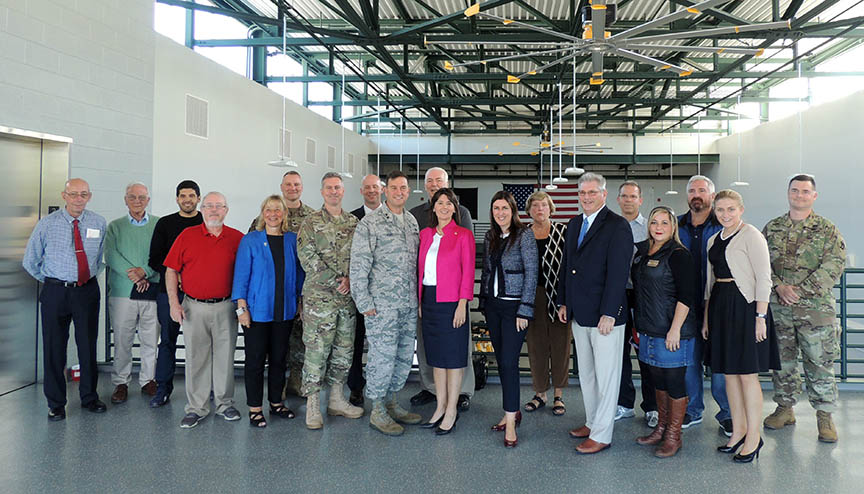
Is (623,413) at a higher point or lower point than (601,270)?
lower

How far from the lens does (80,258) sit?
369 centimetres

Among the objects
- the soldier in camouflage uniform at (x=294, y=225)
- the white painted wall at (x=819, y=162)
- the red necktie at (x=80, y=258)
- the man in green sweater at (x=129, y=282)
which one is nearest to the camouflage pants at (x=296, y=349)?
the soldier in camouflage uniform at (x=294, y=225)

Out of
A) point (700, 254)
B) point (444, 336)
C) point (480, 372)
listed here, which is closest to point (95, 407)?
point (444, 336)

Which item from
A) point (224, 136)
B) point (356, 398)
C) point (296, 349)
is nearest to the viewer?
point (356, 398)

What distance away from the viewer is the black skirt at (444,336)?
3.31m

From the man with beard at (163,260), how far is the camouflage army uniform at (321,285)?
104 centimetres

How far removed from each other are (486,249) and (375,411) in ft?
4.18

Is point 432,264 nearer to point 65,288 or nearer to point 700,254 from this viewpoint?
point 700,254

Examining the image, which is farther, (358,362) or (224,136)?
(224,136)

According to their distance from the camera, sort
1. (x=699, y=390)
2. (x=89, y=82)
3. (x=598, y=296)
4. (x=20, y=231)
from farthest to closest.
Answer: (x=89, y=82), (x=20, y=231), (x=699, y=390), (x=598, y=296)

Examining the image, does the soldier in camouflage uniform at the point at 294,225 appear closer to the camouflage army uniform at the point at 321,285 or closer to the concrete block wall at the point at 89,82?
the camouflage army uniform at the point at 321,285

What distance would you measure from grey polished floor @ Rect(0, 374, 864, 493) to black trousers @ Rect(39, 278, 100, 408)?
0.63 ft

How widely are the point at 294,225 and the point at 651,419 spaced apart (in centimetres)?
276

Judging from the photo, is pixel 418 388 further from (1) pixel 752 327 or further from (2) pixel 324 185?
(1) pixel 752 327
